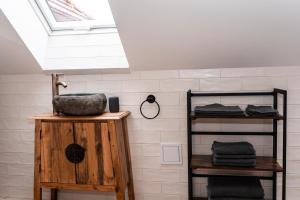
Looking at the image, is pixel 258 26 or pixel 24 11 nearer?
pixel 258 26

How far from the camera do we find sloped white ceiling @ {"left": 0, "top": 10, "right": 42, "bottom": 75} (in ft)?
5.50

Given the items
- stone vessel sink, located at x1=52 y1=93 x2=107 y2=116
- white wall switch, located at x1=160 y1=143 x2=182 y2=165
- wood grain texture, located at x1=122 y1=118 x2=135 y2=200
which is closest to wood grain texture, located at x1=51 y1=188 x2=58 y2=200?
wood grain texture, located at x1=122 y1=118 x2=135 y2=200

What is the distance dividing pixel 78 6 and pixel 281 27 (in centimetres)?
137

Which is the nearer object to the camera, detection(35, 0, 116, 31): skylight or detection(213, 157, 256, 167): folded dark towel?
detection(213, 157, 256, 167): folded dark towel

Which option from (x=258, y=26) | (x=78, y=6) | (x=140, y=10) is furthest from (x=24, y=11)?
(x=258, y=26)

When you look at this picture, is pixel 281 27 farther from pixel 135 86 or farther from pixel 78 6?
pixel 78 6

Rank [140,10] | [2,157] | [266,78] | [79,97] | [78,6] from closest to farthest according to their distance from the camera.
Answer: [140,10] < [79,97] < [266,78] < [78,6] < [2,157]

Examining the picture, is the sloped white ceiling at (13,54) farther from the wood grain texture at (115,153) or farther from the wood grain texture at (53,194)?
the wood grain texture at (53,194)

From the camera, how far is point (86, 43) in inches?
77.3

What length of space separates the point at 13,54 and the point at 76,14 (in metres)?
0.53

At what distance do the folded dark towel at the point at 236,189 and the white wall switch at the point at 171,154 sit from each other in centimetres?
33

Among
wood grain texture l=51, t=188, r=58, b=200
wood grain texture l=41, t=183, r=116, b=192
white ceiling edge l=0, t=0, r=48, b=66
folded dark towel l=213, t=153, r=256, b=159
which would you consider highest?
white ceiling edge l=0, t=0, r=48, b=66

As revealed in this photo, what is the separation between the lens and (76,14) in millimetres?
1976

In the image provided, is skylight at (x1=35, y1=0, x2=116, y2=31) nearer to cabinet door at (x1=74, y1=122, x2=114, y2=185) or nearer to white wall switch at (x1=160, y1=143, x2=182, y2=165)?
cabinet door at (x1=74, y1=122, x2=114, y2=185)
